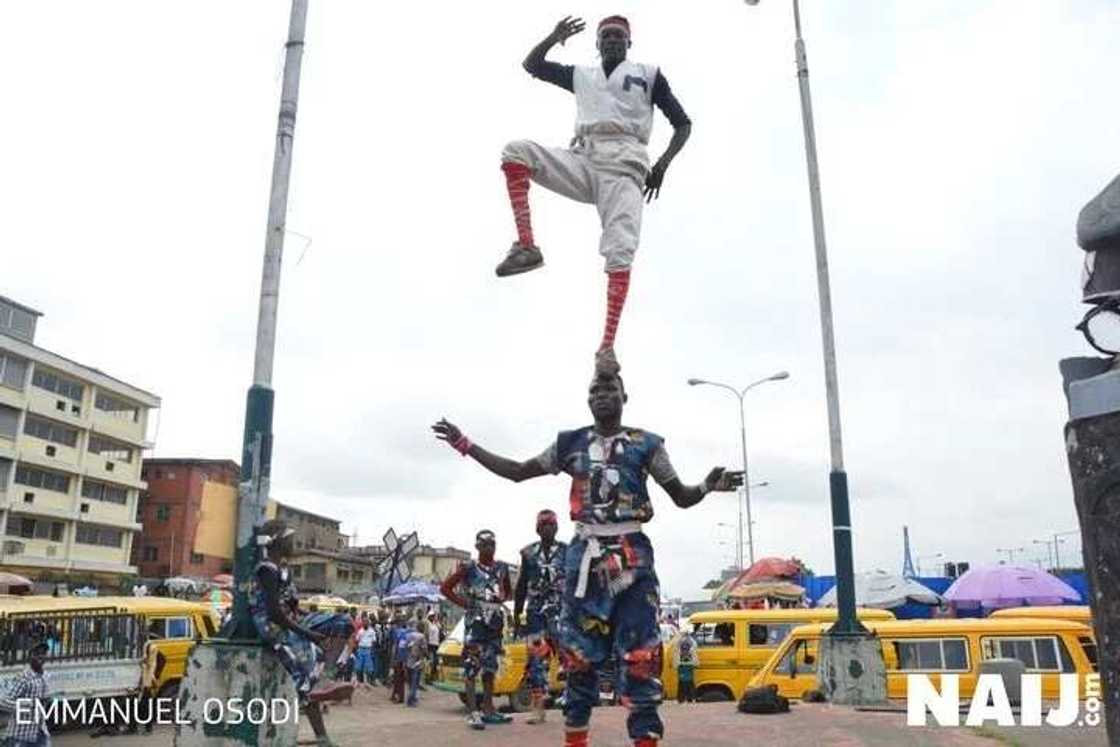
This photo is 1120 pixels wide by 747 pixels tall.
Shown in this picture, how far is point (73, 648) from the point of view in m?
12.6

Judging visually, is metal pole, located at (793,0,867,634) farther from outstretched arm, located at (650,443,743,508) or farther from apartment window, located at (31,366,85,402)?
apartment window, located at (31,366,85,402)

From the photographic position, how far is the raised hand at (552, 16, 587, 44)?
6656 millimetres

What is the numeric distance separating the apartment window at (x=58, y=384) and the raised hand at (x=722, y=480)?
4901 centimetres

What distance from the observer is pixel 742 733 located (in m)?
7.00

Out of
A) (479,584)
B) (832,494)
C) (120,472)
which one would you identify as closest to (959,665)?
(832,494)

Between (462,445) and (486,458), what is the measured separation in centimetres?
14

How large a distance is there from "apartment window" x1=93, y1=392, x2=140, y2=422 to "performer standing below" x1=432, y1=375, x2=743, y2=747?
5284cm

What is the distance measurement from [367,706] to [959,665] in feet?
33.8

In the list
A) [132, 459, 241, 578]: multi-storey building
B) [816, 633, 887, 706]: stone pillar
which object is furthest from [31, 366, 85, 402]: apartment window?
[816, 633, 887, 706]: stone pillar

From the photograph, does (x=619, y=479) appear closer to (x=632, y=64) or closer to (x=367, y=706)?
(x=632, y=64)

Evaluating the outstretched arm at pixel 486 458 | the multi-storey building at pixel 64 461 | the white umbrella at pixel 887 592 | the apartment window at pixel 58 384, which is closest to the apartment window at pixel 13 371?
the multi-storey building at pixel 64 461

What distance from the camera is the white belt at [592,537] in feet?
14.5

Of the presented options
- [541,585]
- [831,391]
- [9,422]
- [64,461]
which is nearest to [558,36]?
[541,585]

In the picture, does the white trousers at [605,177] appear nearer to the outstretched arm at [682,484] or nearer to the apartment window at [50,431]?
the outstretched arm at [682,484]
